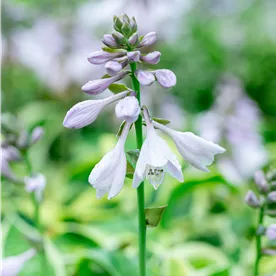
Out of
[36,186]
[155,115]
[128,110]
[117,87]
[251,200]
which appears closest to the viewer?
[128,110]

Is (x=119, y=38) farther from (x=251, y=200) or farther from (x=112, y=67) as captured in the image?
(x=251, y=200)

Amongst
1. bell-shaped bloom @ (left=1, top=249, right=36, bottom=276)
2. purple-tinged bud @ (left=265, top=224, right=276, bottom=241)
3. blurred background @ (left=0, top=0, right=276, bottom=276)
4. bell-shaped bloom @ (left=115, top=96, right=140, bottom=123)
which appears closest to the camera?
bell-shaped bloom @ (left=115, top=96, right=140, bottom=123)

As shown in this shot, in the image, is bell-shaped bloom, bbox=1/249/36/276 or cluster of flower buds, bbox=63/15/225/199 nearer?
cluster of flower buds, bbox=63/15/225/199

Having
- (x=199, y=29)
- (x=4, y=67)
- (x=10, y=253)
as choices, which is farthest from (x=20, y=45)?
(x=10, y=253)

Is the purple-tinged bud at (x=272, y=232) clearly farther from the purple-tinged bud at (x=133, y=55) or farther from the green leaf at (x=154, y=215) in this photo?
the purple-tinged bud at (x=133, y=55)

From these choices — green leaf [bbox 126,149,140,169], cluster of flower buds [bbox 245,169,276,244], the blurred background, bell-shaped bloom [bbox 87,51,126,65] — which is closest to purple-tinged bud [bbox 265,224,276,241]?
cluster of flower buds [bbox 245,169,276,244]

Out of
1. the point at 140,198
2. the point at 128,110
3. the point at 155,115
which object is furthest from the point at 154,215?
the point at 155,115

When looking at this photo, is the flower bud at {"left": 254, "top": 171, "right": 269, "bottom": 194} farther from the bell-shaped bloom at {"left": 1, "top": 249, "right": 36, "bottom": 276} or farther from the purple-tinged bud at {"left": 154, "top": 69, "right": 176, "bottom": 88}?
the bell-shaped bloom at {"left": 1, "top": 249, "right": 36, "bottom": 276}
